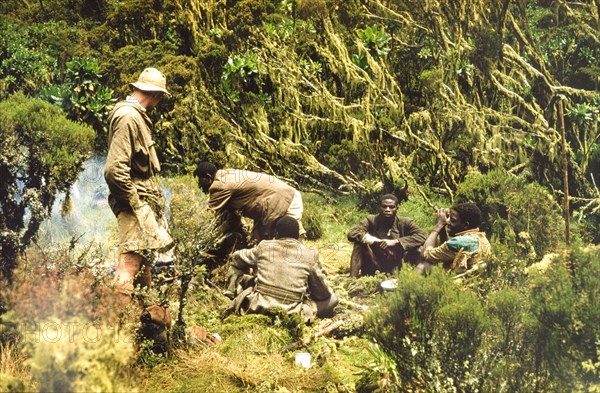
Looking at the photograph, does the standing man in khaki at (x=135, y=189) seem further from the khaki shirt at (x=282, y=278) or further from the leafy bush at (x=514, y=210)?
the leafy bush at (x=514, y=210)

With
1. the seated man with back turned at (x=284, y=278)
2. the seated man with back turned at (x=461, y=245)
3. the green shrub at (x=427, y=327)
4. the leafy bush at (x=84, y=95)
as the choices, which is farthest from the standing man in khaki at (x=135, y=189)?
the leafy bush at (x=84, y=95)

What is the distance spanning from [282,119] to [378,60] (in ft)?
4.85

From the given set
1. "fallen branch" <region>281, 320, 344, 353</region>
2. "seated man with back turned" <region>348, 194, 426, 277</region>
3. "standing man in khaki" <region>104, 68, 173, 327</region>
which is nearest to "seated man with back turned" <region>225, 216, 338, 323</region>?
"fallen branch" <region>281, 320, 344, 353</region>

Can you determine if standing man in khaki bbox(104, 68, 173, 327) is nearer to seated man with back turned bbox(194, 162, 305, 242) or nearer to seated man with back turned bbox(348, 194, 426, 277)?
seated man with back turned bbox(194, 162, 305, 242)

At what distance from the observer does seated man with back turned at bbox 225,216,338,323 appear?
20.7ft

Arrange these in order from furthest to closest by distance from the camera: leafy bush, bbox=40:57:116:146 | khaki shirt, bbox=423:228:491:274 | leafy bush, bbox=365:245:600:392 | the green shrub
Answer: leafy bush, bbox=40:57:116:146, khaki shirt, bbox=423:228:491:274, the green shrub, leafy bush, bbox=365:245:600:392

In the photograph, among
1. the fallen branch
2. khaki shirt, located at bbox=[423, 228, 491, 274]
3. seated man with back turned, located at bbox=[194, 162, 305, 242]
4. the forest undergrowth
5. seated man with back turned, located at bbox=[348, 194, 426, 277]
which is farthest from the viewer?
Result: seated man with back turned, located at bbox=[348, 194, 426, 277]

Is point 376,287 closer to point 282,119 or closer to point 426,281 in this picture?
point 426,281

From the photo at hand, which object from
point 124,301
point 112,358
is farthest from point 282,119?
point 112,358

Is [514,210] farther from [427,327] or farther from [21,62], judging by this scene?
[21,62]

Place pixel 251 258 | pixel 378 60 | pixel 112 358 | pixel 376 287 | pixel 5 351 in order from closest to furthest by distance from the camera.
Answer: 1. pixel 112 358
2. pixel 5 351
3. pixel 251 258
4. pixel 376 287
5. pixel 378 60

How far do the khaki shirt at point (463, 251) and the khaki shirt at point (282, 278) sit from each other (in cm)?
111

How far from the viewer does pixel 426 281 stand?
518 cm

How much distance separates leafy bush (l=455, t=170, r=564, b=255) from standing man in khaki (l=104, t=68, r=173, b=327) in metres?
3.54
